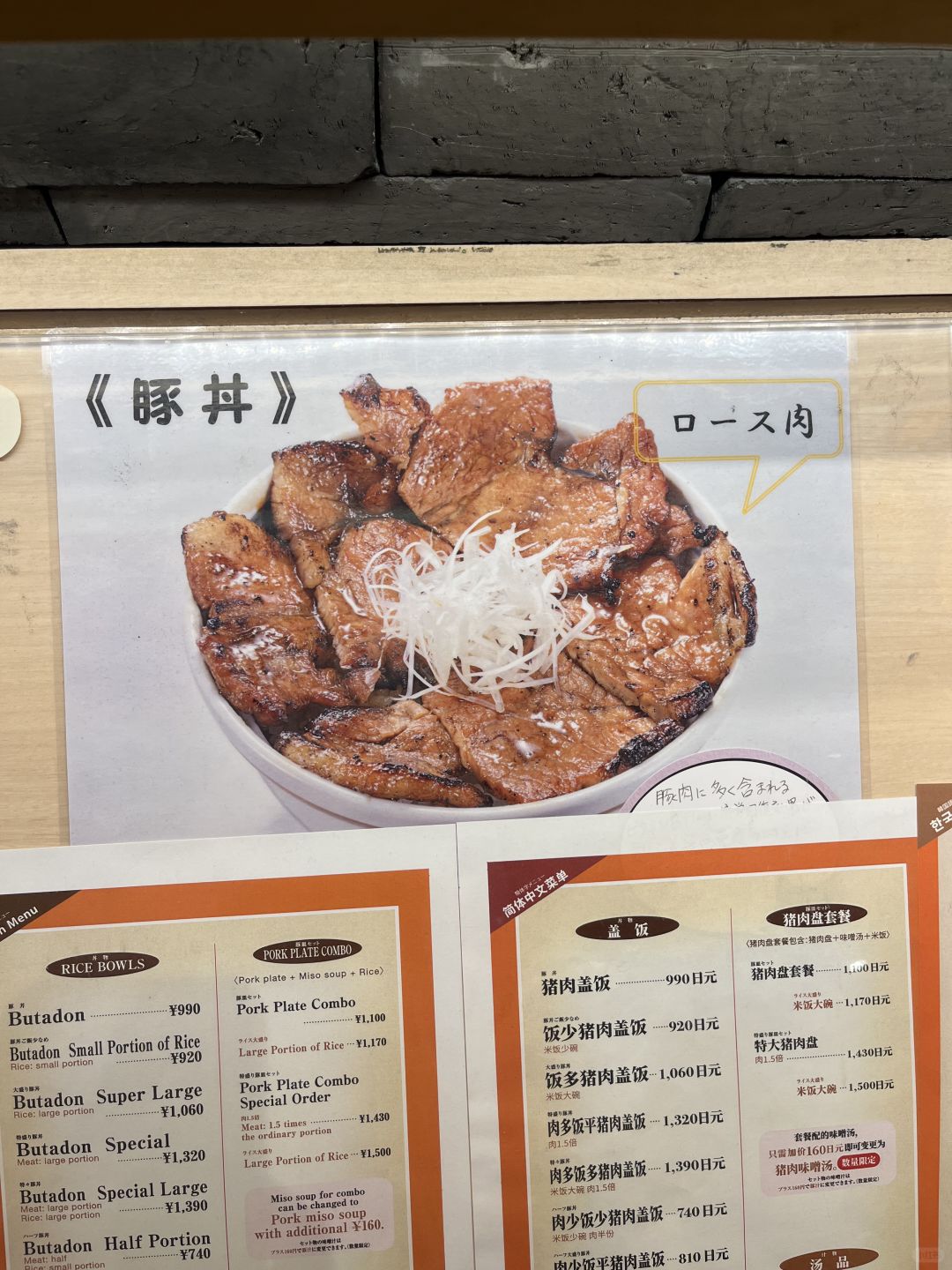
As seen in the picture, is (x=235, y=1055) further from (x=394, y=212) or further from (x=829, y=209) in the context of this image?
(x=829, y=209)

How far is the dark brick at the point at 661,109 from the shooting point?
1014 millimetres

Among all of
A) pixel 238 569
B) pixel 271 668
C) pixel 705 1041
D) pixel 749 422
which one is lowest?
pixel 705 1041

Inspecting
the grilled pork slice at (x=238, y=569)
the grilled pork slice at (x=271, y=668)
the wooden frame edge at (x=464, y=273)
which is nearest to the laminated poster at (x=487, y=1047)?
the grilled pork slice at (x=271, y=668)

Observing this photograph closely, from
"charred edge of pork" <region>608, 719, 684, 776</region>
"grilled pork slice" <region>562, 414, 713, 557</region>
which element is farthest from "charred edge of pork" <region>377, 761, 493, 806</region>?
"grilled pork slice" <region>562, 414, 713, 557</region>

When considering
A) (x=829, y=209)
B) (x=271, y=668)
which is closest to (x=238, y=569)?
(x=271, y=668)

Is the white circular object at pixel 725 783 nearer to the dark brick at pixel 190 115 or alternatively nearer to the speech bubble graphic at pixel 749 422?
the speech bubble graphic at pixel 749 422

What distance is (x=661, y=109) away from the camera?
1033mm

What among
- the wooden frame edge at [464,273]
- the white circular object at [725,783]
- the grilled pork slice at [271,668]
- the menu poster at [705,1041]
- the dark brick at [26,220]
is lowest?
the menu poster at [705,1041]

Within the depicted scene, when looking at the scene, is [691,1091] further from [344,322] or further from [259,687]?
[344,322]

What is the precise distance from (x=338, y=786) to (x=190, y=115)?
2.37 feet

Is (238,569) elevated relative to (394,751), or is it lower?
elevated

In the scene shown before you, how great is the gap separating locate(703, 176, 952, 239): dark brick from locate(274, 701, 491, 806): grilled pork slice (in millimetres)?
642

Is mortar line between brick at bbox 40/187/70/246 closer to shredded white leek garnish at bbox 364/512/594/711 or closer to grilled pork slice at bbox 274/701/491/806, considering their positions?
shredded white leek garnish at bbox 364/512/594/711

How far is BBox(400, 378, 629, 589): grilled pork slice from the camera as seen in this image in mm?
1018
